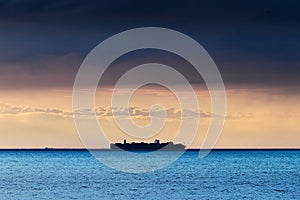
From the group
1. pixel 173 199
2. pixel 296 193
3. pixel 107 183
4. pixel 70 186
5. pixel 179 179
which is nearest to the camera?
pixel 173 199

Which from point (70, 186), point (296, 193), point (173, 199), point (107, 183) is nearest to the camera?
point (173, 199)

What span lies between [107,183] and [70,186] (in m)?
9.71

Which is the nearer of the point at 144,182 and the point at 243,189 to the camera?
the point at 243,189

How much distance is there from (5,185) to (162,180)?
25.3 meters

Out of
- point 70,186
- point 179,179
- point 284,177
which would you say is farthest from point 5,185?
point 284,177

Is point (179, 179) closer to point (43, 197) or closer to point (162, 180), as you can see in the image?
point (162, 180)

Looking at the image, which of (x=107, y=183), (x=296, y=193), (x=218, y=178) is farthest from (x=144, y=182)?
(x=296, y=193)

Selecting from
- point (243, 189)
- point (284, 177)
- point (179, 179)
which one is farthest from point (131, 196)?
point (284, 177)

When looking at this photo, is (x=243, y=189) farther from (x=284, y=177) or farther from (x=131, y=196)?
(x=284, y=177)

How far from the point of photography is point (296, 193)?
392 feet

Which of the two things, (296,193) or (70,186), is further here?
(70,186)

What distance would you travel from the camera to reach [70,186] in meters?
130

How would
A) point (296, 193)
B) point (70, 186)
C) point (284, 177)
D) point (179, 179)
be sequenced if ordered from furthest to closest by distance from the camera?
point (284, 177) < point (179, 179) < point (70, 186) < point (296, 193)

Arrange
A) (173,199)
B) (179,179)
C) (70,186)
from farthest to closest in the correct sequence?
(179,179), (70,186), (173,199)
